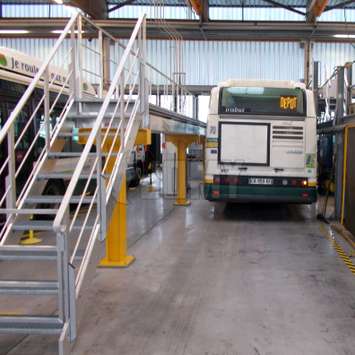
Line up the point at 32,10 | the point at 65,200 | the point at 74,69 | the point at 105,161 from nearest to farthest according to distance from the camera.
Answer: the point at 65,200
the point at 105,161
the point at 74,69
the point at 32,10

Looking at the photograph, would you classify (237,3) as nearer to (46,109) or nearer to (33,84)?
(46,109)

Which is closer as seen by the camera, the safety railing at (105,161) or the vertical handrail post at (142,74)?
the safety railing at (105,161)

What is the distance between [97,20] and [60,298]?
612 inches

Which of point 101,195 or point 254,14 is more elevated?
point 254,14

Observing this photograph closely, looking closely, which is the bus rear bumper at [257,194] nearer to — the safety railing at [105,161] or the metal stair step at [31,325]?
the safety railing at [105,161]

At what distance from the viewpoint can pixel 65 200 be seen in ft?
11.3

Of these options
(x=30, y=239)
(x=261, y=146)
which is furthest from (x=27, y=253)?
(x=261, y=146)

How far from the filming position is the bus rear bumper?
33.2 feet

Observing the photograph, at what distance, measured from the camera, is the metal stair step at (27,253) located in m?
3.83

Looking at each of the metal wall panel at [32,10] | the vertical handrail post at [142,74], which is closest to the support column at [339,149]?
the vertical handrail post at [142,74]

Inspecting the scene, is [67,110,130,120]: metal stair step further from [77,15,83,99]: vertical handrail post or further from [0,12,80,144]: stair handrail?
[0,12,80,144]: stair handrail

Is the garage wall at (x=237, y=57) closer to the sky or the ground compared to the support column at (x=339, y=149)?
closer to the sky

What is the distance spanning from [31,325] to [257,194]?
7.43m

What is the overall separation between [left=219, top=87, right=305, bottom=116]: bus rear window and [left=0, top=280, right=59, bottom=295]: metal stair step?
23.6 ft
